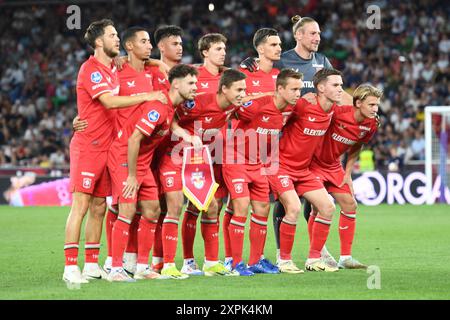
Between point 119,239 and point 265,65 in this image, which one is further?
point 265,65

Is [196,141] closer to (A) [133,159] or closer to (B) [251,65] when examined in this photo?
(A) [133,159]

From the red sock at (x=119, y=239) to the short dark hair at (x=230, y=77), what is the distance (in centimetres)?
159

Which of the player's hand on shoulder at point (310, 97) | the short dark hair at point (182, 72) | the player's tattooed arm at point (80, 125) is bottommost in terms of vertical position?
the player's tattooed arm at point (80, 125)

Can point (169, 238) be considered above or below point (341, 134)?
below

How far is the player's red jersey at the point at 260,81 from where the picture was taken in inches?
Result: 381

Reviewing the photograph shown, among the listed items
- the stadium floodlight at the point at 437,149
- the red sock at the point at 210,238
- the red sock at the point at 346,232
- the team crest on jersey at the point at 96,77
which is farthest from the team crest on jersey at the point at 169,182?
the stadium floodlight at the point at 437,149

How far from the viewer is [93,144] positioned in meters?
8.52

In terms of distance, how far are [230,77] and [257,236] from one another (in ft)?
5.20

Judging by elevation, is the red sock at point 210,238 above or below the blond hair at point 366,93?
below

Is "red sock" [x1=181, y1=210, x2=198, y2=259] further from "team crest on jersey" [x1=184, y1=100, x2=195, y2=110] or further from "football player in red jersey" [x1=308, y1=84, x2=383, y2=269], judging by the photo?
"football player in red jersey" [x1=308, y1=84, x2=383, y2=269]

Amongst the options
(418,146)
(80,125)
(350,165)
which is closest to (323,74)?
(350,165)

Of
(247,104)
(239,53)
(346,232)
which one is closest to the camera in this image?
(247,104)

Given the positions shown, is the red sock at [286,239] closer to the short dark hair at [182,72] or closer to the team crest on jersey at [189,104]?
the team crest on jersey at [189,104]

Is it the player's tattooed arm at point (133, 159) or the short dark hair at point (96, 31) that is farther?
the short dark hair at point (96, 31)
